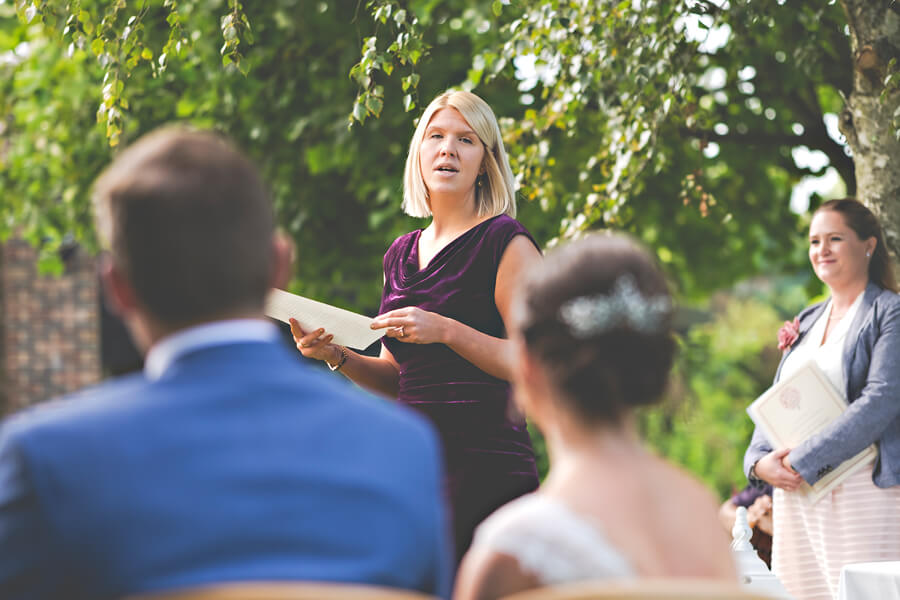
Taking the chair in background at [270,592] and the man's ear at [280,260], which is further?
the man's ear at [280,260]

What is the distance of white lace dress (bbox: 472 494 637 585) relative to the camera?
4.56 feet

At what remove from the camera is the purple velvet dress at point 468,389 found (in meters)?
2.72

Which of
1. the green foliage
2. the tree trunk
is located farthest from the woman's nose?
the green foliage

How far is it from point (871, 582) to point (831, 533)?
0.73m

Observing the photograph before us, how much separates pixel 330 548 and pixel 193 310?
1.11 ft

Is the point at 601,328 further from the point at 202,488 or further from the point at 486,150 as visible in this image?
the point at 486,150

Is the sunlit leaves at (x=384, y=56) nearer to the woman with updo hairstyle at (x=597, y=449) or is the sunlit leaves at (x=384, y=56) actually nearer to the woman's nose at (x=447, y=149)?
the woman's nose at (x=447, y=149)

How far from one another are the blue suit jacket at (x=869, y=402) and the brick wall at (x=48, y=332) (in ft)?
33.0

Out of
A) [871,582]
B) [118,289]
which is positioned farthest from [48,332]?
[118,289]

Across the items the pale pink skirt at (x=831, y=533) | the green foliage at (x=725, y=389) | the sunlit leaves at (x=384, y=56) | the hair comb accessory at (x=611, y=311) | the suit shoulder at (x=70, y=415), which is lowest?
the green foliage at (x=725, y=389)

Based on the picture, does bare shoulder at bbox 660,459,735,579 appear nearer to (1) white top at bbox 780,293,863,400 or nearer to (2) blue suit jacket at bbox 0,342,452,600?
(2) blue suit jacket at bbox 0,342,452,600

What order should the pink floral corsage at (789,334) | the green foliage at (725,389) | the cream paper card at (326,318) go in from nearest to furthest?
the cream paper card at (326,318) < the pink floral corsage at (789,334) < the green foliage at (725,389)

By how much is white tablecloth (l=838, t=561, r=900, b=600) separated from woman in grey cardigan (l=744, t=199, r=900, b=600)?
1.72 feet

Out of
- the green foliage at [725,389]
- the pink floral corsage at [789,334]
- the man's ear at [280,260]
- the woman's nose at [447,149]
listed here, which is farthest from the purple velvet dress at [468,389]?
the green foliage at [725,389]
